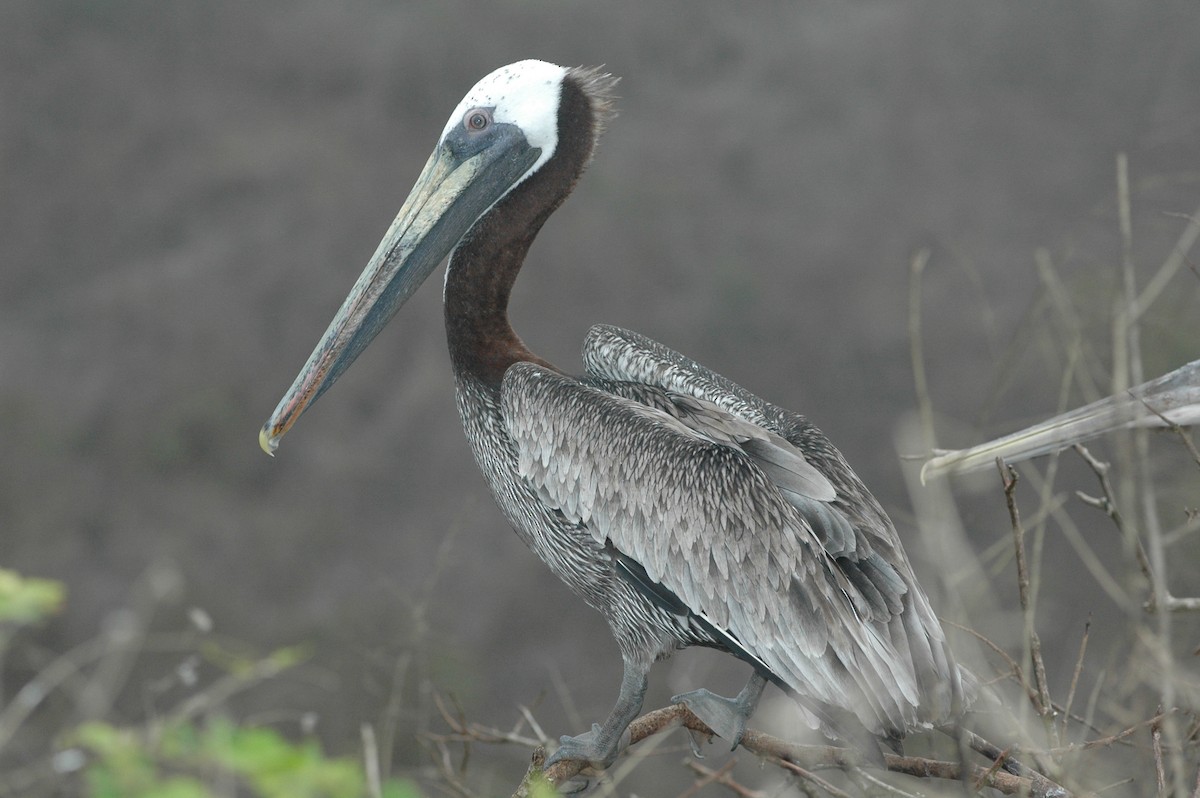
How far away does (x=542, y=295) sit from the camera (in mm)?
8367

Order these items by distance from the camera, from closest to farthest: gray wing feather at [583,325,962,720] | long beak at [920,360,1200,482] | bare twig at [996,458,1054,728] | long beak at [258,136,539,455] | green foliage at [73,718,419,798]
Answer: green foliage at [73,718,419,798], bare twig at [996,458,1054,728], long beak at [920,360,1200,482], gray wing feather at [583,325,962,720], long beak at [258,136,539,455]

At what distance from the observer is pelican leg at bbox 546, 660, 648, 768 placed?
7.37 ft

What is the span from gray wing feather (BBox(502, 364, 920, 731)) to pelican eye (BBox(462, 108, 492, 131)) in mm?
509

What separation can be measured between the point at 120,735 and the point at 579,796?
146 cm

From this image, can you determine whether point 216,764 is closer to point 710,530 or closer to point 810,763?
point 810,763

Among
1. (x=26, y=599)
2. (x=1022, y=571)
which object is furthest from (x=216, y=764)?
(x=1022, y=571)

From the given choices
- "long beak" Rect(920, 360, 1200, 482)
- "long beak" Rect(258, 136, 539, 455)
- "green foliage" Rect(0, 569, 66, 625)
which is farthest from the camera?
"long beak" Rect(258, 136, 539, 455)

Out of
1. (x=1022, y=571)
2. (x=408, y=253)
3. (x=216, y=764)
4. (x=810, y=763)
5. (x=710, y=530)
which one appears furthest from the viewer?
(x=408, y=253)

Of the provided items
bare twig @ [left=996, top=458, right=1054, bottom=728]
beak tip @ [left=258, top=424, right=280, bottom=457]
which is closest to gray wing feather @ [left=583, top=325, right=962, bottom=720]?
bare twig @ [left=996, top=458, right=1054, bottom=728]

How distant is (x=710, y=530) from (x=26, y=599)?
1.43 metres

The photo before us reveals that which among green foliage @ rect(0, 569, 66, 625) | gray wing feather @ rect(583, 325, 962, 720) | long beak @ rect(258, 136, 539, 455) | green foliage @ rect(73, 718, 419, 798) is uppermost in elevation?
green foliage @ rect(0, 569, 66, 625)

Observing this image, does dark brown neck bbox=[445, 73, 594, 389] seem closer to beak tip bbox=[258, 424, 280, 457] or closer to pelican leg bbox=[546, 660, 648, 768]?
beak tip bbox=[258, 424, 280, 457]

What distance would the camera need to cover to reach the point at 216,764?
3.40ft

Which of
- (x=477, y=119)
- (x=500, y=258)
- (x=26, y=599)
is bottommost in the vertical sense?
(x=500, y=258)
